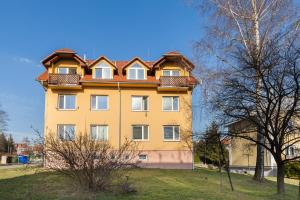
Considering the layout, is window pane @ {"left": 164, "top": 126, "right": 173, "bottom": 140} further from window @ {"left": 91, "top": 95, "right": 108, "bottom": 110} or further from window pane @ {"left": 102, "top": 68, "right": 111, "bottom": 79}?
window pane @ {"left": 102, "top": 68, "right": 111, "bottom": 79}

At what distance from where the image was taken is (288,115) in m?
12.4

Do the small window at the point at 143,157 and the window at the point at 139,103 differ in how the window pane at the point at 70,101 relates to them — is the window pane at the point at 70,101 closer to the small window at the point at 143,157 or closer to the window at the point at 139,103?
the window at the point at 139,103

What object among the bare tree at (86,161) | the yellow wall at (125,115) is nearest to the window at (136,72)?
the yellow wall at (125,115)

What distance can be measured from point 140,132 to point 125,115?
6.66ft

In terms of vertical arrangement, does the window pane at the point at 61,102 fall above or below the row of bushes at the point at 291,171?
above

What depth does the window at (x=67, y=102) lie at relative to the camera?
3098 centimetres

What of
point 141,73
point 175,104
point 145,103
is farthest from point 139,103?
point 175,104

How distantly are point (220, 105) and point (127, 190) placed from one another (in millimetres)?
5103

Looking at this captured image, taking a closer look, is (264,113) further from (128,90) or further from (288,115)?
(128,90)

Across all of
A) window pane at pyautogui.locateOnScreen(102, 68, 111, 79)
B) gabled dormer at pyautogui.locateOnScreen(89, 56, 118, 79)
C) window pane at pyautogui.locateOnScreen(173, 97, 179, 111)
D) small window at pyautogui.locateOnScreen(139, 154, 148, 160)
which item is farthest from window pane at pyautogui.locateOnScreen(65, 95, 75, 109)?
window pane at pyautogui.locateOnScreen(173, 97, 179, 111)

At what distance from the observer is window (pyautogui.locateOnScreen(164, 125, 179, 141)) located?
31797mm

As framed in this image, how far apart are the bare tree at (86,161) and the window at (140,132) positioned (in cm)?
1773

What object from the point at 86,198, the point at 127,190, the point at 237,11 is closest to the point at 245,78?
the point at 127,190

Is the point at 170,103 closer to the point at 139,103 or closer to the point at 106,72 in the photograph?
the point at 139,103
